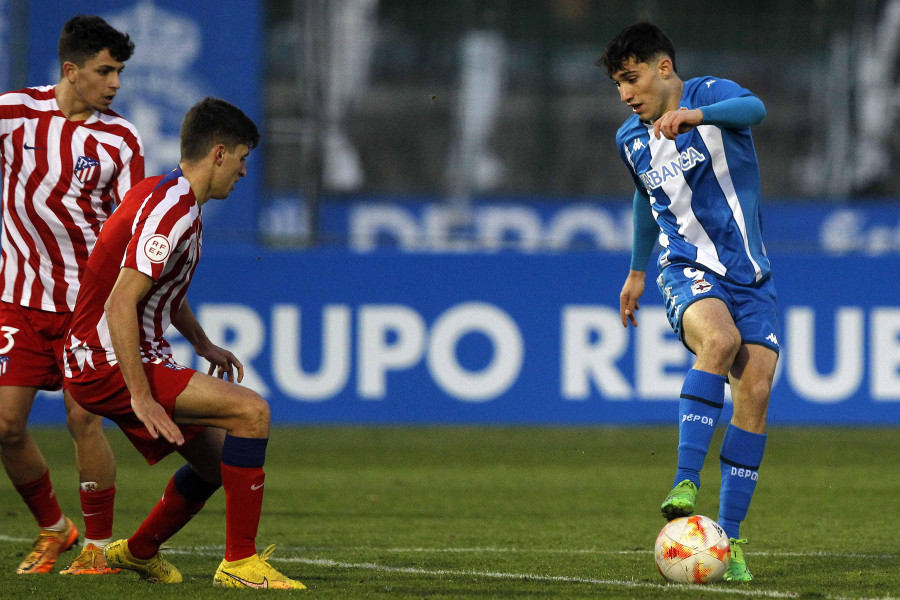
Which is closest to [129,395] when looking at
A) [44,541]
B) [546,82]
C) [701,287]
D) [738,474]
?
[44,541]

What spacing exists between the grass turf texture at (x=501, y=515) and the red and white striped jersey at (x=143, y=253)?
0.78m

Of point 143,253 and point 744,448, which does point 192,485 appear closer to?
point 143,253

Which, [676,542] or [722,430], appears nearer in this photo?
[676,542]

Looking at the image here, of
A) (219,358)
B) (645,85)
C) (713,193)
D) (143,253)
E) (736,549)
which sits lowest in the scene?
(736,549)

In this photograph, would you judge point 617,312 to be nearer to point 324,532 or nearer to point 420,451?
point 420,451

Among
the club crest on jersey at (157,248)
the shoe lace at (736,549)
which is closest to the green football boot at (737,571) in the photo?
the shoe lace at (736,549)

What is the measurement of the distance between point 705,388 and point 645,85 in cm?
112

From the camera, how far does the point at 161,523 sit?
4.59 meters

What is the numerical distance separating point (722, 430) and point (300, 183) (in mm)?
3960

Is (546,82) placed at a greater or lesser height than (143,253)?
greater

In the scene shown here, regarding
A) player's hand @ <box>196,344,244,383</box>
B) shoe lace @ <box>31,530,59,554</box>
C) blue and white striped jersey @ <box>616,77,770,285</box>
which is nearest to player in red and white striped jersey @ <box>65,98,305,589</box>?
player's hand @ <box>196,344,244,383</box>

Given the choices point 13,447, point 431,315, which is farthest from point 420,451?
point 13,447

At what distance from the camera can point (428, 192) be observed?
1664cm

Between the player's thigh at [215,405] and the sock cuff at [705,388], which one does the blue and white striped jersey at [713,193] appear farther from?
the player's thigh at [215,405]
